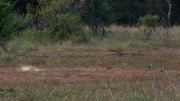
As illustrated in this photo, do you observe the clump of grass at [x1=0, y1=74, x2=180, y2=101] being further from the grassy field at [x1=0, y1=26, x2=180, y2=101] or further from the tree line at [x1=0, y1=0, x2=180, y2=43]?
the tree line at [x1=0, y1=0, x2=180, y2=43]

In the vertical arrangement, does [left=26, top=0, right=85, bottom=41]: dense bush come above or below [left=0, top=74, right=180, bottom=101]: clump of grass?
below

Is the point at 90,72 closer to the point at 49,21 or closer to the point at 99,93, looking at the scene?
the point at 99,93

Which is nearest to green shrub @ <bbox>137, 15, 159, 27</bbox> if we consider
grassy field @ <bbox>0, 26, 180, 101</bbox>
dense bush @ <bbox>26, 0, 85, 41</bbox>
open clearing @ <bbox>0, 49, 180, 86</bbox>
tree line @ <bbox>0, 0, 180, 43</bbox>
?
tree line @ <bbox>0, 0, 180, 43</bbox>

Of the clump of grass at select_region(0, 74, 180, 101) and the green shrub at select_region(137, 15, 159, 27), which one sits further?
the green shrub at select_region(137, 15, 159, 27)

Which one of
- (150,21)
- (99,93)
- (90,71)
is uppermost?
(99,93)

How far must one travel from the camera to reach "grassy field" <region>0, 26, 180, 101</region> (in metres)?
7.09

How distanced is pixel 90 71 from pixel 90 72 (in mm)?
165

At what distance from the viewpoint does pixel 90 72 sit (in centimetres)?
1066

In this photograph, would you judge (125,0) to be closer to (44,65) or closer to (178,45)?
(178,45)

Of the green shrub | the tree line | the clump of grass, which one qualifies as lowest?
the green shrub

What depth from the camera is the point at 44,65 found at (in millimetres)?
11820

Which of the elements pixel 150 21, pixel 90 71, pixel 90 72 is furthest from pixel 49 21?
pixel 150 21

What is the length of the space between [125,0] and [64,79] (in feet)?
94.5

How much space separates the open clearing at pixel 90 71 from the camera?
9.34 meters
